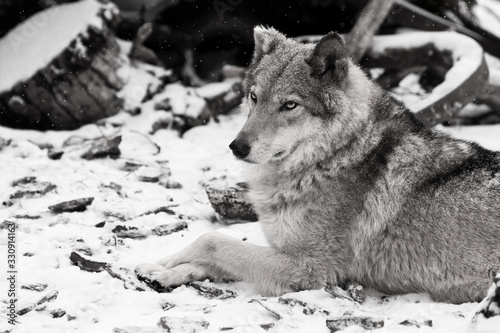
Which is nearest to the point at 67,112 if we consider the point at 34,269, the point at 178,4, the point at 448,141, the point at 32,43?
the point at 32,43

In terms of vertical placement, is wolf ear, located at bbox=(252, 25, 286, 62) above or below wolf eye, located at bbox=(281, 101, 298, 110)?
above

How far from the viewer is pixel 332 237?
4.27m

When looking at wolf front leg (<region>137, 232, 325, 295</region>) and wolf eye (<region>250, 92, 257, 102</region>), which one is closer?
wolf front leg (<region>137, 232, 325, 295</region>)

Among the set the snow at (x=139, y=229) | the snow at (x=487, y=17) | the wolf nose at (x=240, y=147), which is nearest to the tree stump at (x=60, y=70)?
the snow at (x=139, y=229)

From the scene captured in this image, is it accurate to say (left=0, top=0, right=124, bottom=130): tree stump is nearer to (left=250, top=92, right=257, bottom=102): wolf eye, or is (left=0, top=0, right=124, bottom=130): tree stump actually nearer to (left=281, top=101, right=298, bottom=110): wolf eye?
(left=250, top=92, right=257, bottom=102): wolf eye

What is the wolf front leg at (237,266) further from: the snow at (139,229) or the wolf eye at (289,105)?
the wolf eye at (289,105)

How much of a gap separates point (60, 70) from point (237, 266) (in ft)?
13.8

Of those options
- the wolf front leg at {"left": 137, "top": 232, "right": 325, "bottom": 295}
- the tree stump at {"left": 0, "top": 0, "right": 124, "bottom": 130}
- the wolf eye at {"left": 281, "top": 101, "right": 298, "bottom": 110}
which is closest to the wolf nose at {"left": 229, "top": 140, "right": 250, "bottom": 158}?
the wolf eye at {"left": 281, "top": 101, "right": 298, "bottom": 110}

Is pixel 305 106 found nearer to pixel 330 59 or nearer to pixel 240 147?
pixel 330 59

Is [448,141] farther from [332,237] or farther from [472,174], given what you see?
Answer: [332,237]

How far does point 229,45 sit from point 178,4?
101cm

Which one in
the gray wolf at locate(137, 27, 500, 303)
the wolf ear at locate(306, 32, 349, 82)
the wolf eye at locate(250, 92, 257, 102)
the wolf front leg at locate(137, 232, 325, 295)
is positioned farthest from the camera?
the wolf eye at locate(250, 92, 257, 102)

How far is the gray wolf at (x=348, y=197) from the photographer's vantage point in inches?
162

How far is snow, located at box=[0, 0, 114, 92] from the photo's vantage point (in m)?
7.19
